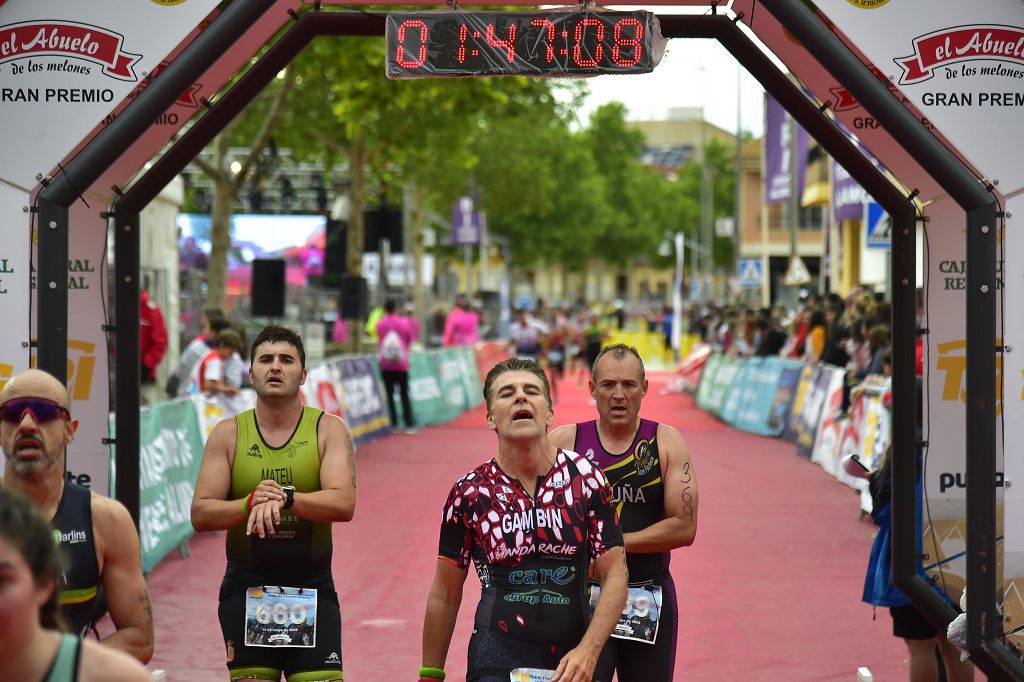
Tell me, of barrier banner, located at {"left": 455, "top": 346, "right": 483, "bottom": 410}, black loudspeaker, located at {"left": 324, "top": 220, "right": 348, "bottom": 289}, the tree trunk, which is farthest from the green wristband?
black loudspeaker, located at {"left": 324, "top": 220, "right": 348, "bottom": 289}

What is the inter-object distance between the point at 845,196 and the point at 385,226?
721 inches

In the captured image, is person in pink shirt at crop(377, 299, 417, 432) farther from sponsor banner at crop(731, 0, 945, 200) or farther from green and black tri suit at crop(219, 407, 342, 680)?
green and black tri suit at crop(219, 407, 342, 680)

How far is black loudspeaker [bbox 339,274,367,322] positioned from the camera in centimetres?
2425

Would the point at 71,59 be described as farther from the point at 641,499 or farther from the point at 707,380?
the point at 707,380

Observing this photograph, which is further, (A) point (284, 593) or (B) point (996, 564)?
(B) point (996, 564)

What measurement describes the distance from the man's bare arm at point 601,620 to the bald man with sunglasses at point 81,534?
1.24 meters

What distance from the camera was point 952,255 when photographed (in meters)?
6.86

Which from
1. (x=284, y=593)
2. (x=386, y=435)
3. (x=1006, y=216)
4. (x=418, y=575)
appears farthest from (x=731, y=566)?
(x=386, y=435)

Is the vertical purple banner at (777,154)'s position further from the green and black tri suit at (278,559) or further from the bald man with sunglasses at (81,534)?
the bald man with sunglasses at (81,534)

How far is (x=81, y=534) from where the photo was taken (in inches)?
159

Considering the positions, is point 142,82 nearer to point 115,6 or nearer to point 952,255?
point 115,6

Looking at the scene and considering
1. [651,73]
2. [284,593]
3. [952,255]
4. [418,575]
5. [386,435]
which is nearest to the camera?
[284,593]

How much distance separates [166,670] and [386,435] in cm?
1330

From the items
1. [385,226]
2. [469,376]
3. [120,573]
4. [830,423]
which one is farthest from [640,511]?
[385,226]
